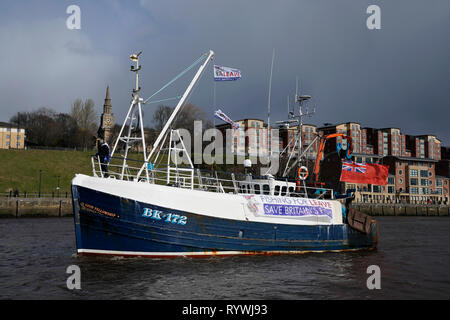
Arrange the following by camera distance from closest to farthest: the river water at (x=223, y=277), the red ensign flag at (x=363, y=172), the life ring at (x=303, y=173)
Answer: the river water at (x=223, y=277) → the life ring at (x=303, y=173) → the red ensign flag at (x=363, y=172)

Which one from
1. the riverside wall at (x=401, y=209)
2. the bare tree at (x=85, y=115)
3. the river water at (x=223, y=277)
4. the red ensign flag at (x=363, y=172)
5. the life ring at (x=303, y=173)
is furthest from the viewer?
the bare tree at (x=85, y=115)

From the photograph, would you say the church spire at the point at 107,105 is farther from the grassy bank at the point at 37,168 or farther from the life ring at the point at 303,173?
the life ring at the point at 303,173

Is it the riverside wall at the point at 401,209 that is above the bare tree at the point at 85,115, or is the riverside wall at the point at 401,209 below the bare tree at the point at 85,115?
below

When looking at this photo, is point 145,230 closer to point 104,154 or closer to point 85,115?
point 104,154

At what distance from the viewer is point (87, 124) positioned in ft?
461

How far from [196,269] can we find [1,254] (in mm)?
11761

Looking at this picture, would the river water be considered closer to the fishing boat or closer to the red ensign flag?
the fishing boat

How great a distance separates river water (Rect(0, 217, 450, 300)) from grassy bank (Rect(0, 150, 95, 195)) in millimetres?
50325

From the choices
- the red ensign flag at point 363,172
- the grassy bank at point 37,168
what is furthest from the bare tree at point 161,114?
the red ensign flag at point 363,172

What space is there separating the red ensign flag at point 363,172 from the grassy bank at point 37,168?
50.1 metres

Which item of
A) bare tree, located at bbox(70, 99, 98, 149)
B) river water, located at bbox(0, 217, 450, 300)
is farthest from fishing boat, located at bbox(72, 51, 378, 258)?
bare tree, located at bbox(70, 99, 98, 149)

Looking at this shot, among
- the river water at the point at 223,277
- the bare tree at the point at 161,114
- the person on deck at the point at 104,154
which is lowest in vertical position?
the river water at the point at 223,277

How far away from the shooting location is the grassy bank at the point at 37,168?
73.0m
